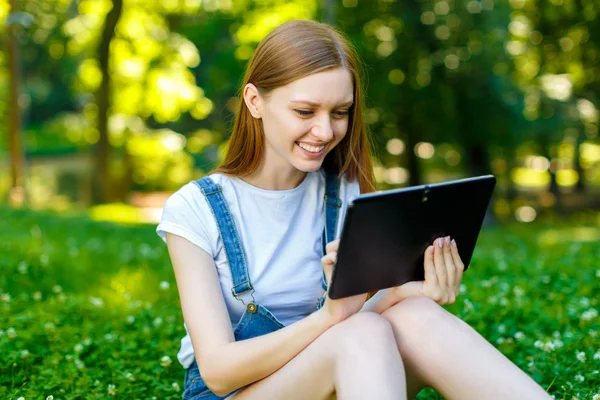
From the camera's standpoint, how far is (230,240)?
8.24 feet

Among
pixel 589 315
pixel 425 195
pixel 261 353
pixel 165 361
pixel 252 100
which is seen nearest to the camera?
pixel 425 195

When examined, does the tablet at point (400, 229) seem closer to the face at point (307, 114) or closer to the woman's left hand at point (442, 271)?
the woman's left hand at point (442, 271)

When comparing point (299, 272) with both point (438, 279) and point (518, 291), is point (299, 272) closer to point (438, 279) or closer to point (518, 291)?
point (438, 279)

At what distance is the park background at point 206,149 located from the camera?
353cm

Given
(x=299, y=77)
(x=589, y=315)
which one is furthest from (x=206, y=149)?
(x=299, y=77)

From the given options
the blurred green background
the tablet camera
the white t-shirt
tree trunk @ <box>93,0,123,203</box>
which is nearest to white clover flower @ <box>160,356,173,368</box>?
the white t-shirt

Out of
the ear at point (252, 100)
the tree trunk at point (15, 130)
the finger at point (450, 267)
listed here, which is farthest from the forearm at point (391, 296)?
the tree trunk at point (15, 130)

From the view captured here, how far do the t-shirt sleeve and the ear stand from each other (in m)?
0.37

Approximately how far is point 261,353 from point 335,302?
0.90 ft

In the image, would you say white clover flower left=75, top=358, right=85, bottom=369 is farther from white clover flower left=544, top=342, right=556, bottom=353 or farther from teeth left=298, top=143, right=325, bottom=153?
white clover flower left=544, top=342, right=556, bottom=353

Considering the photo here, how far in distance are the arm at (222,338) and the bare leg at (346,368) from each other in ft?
0.13

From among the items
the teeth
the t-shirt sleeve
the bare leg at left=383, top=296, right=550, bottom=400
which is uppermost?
the teeth

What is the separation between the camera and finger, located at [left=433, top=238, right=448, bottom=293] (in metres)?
2.29

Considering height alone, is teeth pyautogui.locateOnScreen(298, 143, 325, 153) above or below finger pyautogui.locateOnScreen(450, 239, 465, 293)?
above
